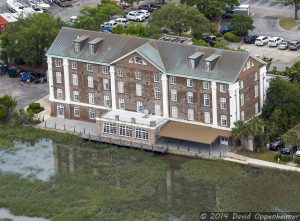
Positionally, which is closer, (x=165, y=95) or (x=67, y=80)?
(x=165, y=95)

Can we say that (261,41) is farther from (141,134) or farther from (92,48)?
(141,134)

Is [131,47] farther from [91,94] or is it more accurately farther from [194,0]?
[194,0]

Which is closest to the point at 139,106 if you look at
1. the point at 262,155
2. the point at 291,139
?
the point at 262,155

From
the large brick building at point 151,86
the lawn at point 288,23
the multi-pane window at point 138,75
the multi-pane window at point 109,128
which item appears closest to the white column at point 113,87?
the large brick building at point 151,86

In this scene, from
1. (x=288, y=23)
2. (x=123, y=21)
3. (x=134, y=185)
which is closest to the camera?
(x=134, y=185)

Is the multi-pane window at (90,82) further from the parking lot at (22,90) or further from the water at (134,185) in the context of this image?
the parking lot at (22,90)

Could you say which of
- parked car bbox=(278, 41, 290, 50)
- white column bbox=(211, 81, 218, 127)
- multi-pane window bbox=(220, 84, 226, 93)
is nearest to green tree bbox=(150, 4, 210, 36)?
parked car bbox=(278, 41, 290, 50)
